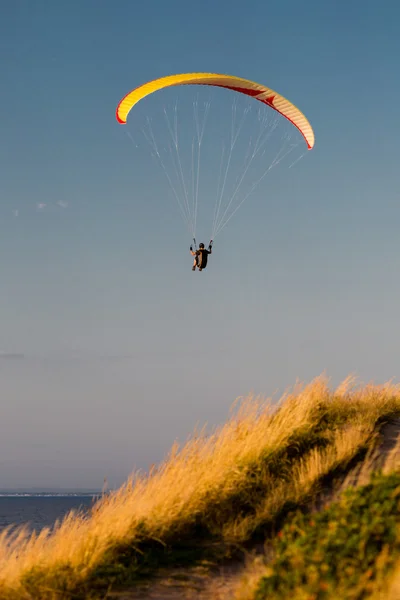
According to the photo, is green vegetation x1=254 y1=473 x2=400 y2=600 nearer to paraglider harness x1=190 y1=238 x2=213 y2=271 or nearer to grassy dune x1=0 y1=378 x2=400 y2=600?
grassy dune x1=0 y1=378 x2=400 y2=600

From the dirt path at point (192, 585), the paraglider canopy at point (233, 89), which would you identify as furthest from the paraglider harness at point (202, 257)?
the dirt path at point (192, 585)

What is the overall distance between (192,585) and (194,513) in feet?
4.23

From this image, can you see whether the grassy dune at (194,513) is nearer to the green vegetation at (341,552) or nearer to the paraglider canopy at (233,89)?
the green vegetation at (341,552)

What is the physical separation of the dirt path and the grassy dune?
0.17 meters

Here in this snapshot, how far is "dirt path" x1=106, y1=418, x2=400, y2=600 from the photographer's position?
7.01m

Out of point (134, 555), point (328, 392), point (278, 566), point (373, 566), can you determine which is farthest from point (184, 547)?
point (328, 392)

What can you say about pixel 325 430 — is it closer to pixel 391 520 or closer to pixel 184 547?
pixel 184 547

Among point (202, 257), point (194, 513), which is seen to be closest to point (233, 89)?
point (202, 257)

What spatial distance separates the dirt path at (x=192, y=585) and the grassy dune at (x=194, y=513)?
0.55ft

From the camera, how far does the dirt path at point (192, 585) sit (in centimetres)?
701

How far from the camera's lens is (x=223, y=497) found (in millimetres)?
8734

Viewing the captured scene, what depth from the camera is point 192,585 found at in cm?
722

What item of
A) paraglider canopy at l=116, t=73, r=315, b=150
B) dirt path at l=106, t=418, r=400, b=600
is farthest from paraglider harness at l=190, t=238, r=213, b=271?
dirt path at l=106, t=418, r=400, b=600

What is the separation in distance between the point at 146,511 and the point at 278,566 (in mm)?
2555
